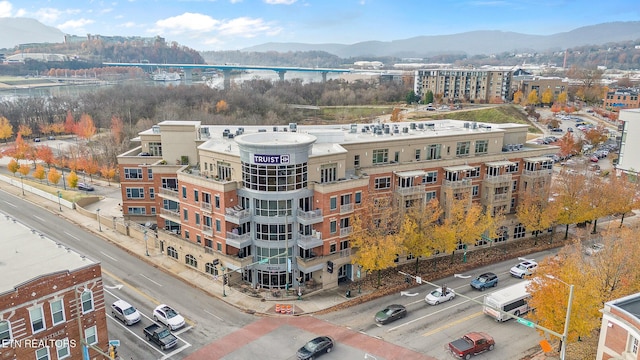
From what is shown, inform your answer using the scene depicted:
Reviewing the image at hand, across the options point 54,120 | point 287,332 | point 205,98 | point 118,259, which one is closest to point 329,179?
point 287,332

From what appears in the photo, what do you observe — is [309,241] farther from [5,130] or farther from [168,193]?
[5,130]

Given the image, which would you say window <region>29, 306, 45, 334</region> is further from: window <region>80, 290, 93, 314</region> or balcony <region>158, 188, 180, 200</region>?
balcony <region>158, 188, 180, 200</region>

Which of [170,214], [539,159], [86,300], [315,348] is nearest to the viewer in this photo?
[86,300]

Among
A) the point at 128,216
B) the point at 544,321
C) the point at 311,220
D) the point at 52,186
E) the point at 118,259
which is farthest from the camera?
the point at 52,186

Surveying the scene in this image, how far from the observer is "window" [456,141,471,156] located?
56531mm

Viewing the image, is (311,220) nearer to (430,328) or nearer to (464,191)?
(430,328)

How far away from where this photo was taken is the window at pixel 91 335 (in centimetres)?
3166

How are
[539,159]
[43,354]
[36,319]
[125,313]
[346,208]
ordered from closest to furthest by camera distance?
[36,319], [43,354], [125,313], [346,208], [539,159]

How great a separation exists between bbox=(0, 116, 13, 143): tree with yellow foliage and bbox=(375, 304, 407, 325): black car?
395 feet

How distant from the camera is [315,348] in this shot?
35594mm

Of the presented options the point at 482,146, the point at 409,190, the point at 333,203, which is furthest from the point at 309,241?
the point at 482,146

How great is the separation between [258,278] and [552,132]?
108m

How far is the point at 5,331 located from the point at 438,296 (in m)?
34.8

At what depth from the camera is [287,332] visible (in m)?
39.3
